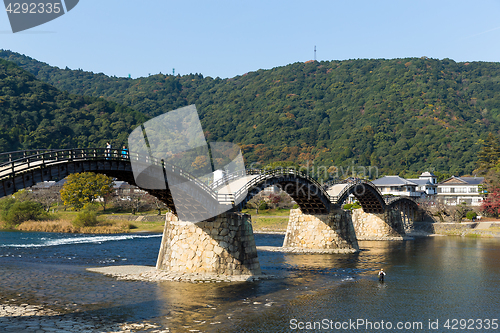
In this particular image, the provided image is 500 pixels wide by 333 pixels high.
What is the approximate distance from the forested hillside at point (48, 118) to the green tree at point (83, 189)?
24.0 meters

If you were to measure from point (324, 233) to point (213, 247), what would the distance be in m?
24.3

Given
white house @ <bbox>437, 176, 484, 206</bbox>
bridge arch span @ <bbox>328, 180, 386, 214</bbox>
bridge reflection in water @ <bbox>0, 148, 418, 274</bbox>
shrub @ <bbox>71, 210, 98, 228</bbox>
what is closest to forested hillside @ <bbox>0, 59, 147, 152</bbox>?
shrub @ <bbox>71, 210, 98, 228</bbox>

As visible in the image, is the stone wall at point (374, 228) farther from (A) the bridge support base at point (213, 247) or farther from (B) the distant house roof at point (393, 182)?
(A) the bridge support base at point (213, 247)

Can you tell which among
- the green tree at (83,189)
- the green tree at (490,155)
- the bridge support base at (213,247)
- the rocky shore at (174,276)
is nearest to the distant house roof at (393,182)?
the green tree at (490,155)

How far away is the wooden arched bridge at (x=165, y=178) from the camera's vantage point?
23859 mm

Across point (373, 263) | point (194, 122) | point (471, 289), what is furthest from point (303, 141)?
point (471, 289)

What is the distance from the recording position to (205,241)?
3369 cm

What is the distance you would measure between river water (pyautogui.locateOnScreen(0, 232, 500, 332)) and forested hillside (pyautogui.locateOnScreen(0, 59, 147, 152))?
253ft

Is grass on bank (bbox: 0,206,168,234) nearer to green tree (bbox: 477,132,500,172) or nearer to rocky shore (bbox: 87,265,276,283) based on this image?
rocky shore (bbox: 87,265,276,283)

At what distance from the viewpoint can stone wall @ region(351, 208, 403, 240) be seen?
247 ft

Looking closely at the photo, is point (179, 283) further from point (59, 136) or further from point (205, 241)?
point (59, 136)

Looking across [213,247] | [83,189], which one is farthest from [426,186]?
[213,247]

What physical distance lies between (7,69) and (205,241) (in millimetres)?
141854

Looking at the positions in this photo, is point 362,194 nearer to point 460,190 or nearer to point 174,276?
point 174,276
